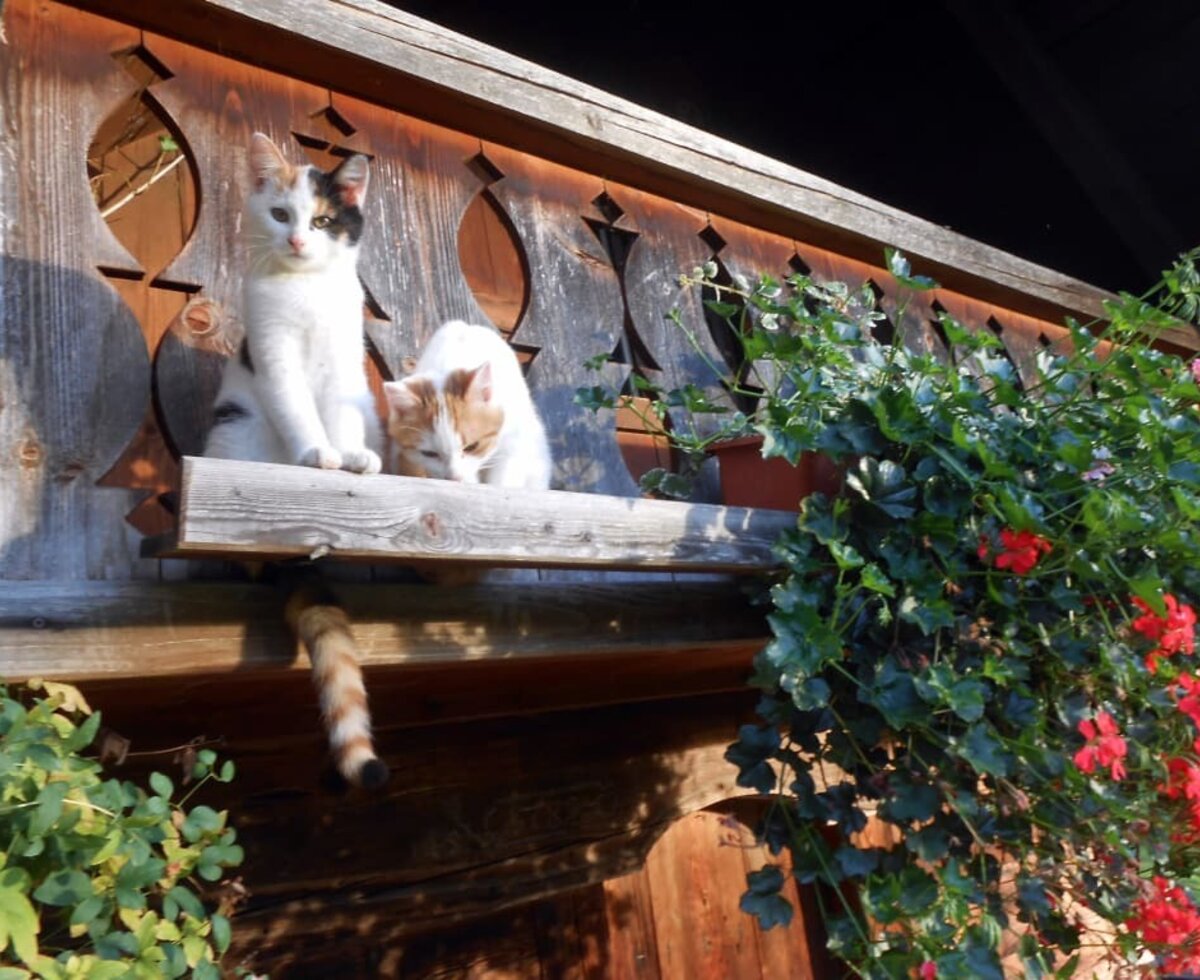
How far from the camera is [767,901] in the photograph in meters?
1.39

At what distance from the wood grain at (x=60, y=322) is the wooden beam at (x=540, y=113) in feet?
0.37

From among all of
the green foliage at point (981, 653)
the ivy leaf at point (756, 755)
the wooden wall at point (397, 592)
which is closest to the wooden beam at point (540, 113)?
the wooden wall at point (397, 592)

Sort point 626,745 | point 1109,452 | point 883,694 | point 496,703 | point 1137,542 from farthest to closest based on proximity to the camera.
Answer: point 626,745 → point 496,703 → point 1109,452 → point 1137,542 → point 883,694

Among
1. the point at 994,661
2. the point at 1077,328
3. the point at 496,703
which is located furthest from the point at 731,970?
the point at 1077,328

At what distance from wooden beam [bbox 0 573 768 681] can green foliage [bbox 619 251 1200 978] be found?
0.25 metres

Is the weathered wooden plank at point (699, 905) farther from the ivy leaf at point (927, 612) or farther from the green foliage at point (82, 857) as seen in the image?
the green foliage at point (82, 857)

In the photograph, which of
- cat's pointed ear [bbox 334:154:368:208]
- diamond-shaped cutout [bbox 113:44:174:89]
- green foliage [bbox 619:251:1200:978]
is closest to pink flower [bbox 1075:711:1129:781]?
green foliage [bbox 619:251:1200:978]

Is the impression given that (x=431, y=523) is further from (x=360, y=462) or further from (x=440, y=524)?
(x=360, y=462)

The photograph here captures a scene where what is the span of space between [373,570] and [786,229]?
1299 mm

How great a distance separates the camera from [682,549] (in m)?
1.44

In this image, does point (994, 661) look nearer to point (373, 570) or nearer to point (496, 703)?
point (373, 570)

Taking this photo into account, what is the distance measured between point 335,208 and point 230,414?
33cm

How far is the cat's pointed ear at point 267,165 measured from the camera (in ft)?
4.65

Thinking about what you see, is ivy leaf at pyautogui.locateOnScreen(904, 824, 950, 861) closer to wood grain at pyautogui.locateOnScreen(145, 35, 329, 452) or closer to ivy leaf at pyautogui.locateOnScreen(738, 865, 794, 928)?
ivy leaf at pyautogui.locateOnScreen(738, 865, 794, 928)
